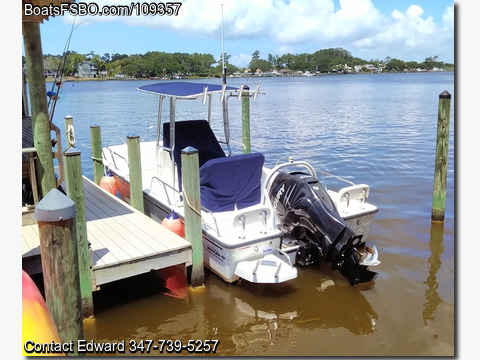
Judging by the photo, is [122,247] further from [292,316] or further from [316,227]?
[316,227]

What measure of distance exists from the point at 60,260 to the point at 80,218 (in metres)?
1.89

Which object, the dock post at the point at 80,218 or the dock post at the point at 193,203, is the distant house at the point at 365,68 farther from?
the dock post at the point at 80,218

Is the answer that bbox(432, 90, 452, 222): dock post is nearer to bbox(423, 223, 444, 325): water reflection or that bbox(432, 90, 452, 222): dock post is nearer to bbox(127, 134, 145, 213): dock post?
bbox(423, 223, 444, 325): water reflection

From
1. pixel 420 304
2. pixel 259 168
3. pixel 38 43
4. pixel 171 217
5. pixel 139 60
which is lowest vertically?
pixel 420 304

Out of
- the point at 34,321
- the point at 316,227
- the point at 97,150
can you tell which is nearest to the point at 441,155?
the point at 316,227

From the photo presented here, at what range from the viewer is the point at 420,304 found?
6.34 metres

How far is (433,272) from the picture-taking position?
24.0 ft

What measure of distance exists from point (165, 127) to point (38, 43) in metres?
2.98

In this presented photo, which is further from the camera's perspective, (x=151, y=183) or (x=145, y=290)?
(x=151, y=183)

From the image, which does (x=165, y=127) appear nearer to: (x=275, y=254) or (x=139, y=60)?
(x=275, y=254)

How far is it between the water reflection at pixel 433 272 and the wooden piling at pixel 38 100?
5.19 m

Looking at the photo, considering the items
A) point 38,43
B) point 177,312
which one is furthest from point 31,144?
point 177,312

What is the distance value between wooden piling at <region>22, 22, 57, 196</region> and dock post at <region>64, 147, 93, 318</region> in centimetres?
97

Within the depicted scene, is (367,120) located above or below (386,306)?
above
